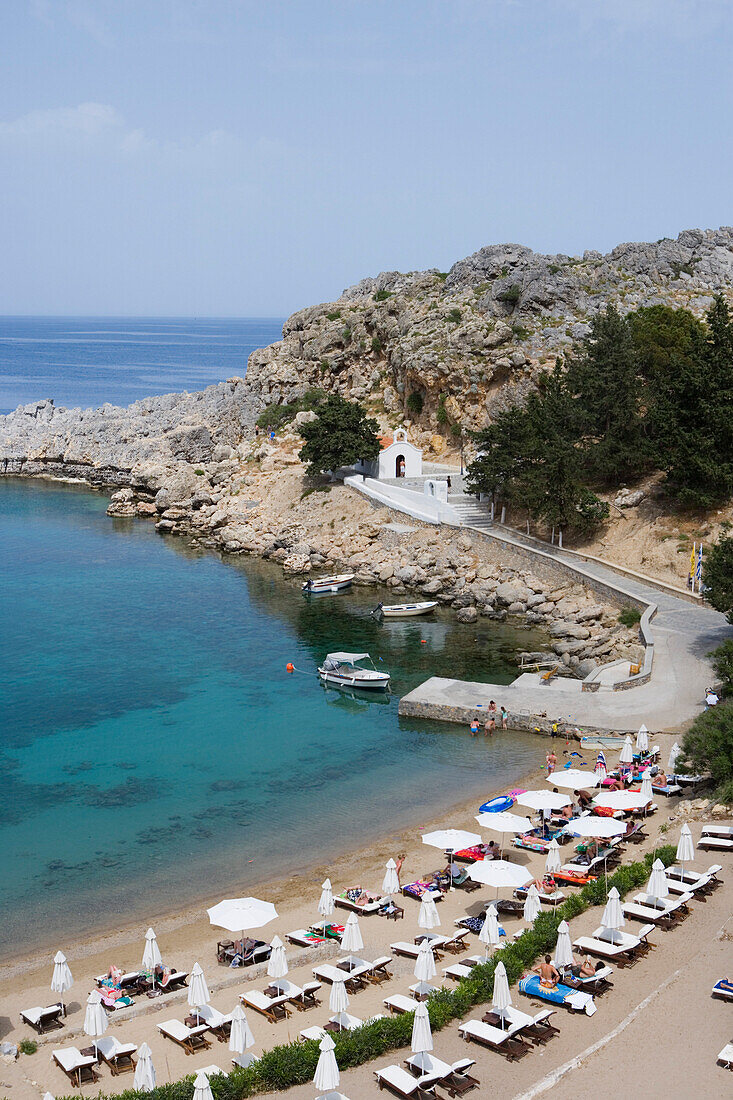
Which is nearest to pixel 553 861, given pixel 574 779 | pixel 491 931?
pixel 574 779

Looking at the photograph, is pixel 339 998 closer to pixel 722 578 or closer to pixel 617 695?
pixel 617 695

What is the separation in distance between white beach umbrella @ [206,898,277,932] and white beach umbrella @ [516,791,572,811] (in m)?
7.63

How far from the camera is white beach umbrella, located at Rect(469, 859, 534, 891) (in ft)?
65.4

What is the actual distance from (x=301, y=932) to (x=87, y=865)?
7.48 metres

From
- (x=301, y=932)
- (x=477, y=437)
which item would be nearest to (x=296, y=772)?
(x=301, y=932)

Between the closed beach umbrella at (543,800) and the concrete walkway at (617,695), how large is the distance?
791 centimetres

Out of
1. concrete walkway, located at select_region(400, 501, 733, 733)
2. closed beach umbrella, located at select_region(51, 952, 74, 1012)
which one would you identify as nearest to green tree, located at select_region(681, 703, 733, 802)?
concrete walkway, located at select_region(400, 501, 733, 733)

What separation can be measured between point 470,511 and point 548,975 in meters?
42.0

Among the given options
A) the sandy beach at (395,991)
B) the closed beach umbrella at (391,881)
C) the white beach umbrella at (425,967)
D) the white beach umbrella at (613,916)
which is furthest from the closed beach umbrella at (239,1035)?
the white beach umbrella at (613,916)

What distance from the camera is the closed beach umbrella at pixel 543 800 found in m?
24.0

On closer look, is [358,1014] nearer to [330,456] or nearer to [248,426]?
[330,456]

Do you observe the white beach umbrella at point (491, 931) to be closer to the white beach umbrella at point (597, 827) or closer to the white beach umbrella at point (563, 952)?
the white beach umbrella at point (563, 952)

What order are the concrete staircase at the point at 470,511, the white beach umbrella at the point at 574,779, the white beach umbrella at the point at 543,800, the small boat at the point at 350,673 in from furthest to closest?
the concrete staircase at the point at 470,511, the small boat at the point at 350,673, the white beach umbrella at the point at 574,779, the white beach umbrella at the point at 543,800

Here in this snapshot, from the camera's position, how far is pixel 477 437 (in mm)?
57125
